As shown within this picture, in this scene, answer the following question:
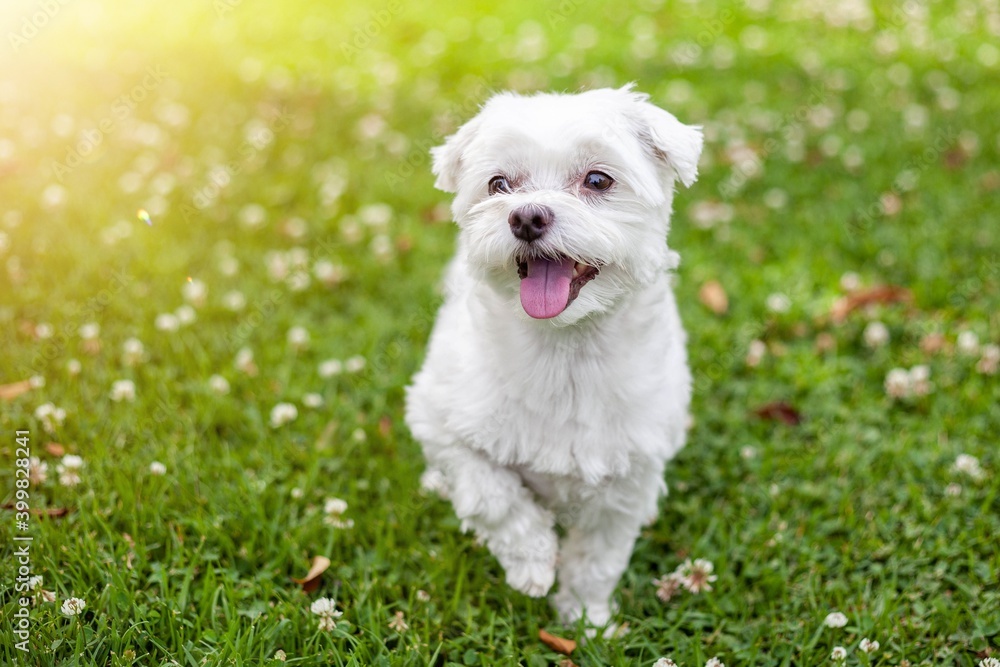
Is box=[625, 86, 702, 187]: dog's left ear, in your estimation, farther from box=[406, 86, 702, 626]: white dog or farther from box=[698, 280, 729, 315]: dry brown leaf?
box=[698, 280, 729, 315]: dry brown leaf

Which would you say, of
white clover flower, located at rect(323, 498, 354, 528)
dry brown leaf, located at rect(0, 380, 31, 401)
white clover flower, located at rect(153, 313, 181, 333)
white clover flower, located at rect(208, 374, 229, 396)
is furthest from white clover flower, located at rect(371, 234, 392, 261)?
white clover flower, located at rect(323, 498, 354, 528)

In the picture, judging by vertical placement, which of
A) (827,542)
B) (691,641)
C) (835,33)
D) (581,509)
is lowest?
(835,33)

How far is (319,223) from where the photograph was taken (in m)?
5.41

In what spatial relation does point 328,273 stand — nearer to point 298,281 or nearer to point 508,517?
point 298,281

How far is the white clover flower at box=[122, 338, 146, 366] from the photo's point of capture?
13.3 ft

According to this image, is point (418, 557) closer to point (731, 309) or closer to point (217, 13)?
point (731, 309)

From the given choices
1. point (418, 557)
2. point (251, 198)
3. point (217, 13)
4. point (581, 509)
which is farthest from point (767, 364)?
point (217, 13)

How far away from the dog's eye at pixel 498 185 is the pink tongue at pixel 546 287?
0.30 m

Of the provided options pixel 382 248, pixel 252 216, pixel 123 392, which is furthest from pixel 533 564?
pixel 252 216

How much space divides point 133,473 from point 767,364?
2.98m

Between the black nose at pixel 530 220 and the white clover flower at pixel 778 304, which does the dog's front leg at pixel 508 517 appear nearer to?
the black nose at pixel 530 220

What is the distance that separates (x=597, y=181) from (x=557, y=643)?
1.53 m

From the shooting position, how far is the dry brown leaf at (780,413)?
402cm

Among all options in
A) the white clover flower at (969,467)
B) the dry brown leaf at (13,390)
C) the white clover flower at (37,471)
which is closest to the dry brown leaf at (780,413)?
the white clover flower at (969,467)
